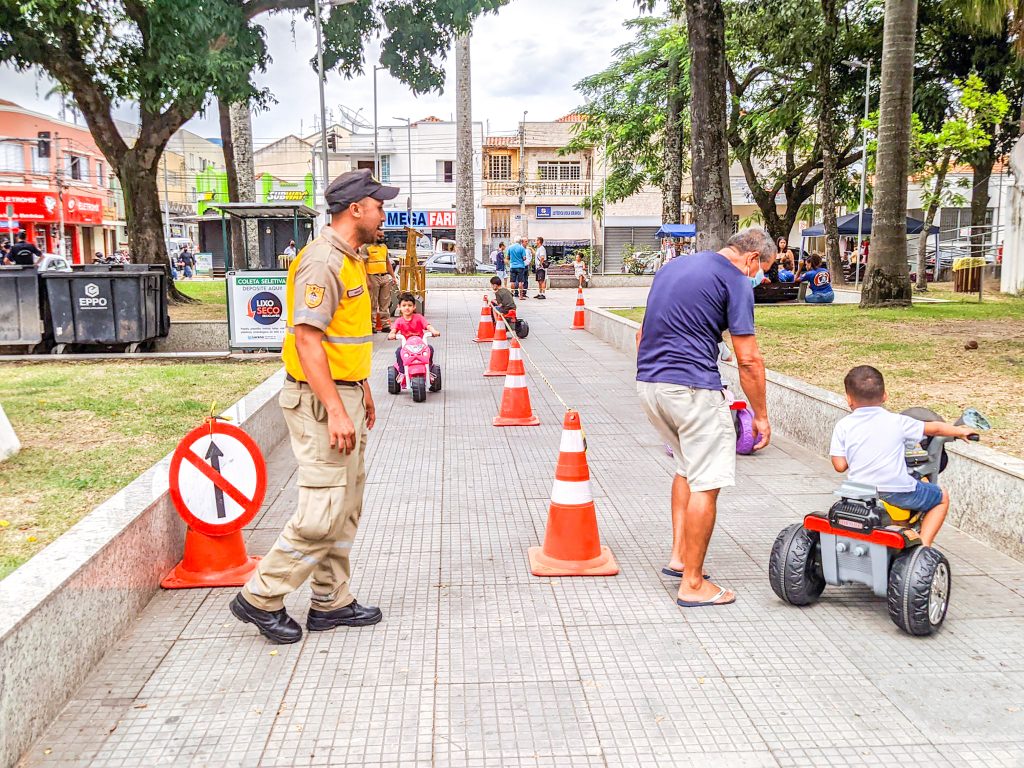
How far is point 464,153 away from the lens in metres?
32.3

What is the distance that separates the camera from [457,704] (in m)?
3.36

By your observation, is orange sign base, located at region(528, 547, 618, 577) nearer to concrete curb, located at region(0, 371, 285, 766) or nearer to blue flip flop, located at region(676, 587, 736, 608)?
blue flip flop, located at region(676, 587, 736, 608)

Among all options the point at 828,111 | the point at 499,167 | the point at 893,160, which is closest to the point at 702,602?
the point at 893,160

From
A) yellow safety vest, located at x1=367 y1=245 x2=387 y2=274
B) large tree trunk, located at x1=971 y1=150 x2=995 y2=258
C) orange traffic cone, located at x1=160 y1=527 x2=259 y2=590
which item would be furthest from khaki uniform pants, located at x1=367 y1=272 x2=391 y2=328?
large tree trunk, located at x1=971 y1=150 x2=995 y2=258

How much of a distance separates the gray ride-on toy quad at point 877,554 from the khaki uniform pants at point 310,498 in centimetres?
202

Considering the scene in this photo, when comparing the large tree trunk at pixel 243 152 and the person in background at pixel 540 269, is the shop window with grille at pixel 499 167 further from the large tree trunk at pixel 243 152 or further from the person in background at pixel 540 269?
the large tree trunk at pixel 243 152

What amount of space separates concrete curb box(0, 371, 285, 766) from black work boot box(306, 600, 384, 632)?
0.82 m

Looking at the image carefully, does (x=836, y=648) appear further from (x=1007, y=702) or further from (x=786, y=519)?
(x=786, y=519)

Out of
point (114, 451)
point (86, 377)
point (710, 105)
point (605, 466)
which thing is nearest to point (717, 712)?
point (605, 466)

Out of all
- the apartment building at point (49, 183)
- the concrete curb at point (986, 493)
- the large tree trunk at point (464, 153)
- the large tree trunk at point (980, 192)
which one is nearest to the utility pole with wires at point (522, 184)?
the large tree trunk at point (464, 153)

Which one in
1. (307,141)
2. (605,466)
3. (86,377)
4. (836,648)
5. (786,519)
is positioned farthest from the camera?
(307,141)

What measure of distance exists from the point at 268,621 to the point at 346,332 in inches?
49.5

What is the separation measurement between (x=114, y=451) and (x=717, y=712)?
4.61m

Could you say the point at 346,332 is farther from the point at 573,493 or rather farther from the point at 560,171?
the point at 560,171
